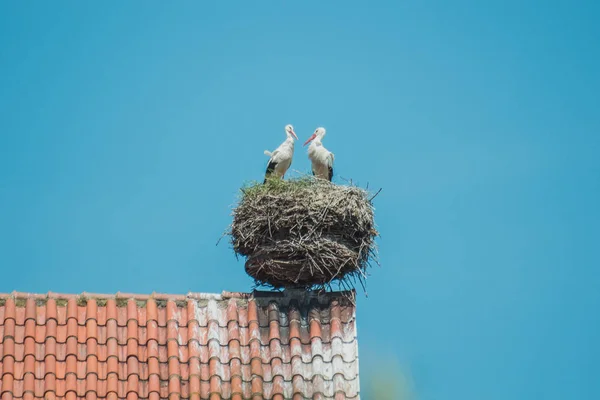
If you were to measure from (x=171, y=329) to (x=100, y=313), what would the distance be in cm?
74

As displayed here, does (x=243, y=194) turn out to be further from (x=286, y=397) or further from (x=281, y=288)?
(x=286, y=397)

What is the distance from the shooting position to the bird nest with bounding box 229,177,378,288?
623 inches

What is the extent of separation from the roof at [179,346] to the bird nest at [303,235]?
9.8 inches

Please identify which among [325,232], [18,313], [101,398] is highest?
[325,232]

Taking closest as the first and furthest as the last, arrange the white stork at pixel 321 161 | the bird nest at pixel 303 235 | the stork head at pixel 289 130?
1. the bird nest at pixel 303 235
2. the white stork at pixel 321 161
3. the stork head at pixel 289 130

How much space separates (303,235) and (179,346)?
1.81m

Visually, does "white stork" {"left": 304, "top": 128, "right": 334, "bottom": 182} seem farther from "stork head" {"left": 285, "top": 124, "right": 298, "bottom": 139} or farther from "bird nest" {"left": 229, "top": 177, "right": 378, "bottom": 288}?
"bird nest" {"left": 229, "top": 177, "right": 378, "bottom": 288}

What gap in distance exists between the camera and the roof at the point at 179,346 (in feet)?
48.1

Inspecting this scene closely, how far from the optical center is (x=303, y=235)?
1594 centimetres

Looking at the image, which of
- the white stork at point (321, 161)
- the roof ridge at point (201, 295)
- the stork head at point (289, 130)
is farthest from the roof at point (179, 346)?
the stork head at point (289, 130)

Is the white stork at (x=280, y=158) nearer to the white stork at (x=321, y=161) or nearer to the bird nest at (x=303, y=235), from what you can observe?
the white stork at (x=321, y=161)

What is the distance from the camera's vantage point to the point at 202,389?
14.8 metres

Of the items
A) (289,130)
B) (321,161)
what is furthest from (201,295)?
(289,130)

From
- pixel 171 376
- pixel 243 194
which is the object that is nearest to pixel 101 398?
pixel 171 376
